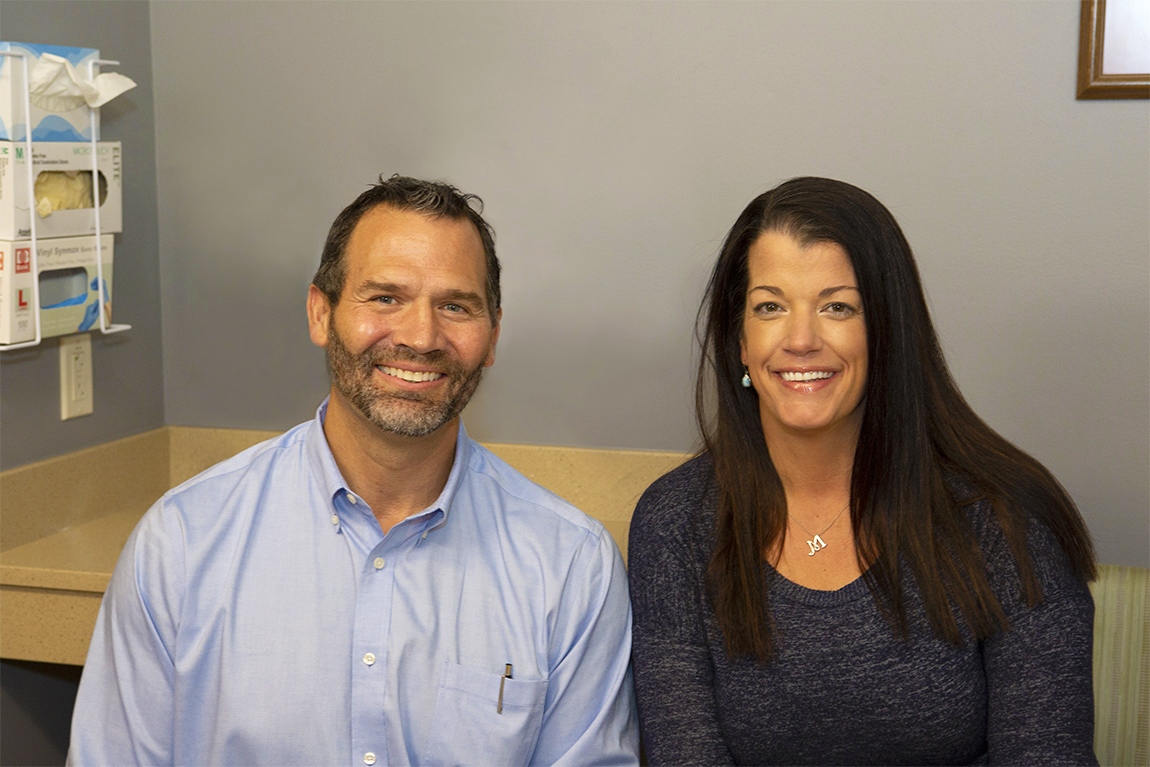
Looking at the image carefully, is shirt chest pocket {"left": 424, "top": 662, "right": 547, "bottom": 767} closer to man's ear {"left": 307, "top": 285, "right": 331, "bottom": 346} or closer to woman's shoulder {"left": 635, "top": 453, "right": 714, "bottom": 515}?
woman's shoulder {"left": 635, "top": 453, "right": 714, "bottom": 515}

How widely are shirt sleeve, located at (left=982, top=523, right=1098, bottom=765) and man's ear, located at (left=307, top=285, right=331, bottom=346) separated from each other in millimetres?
983

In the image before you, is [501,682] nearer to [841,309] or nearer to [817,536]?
[817,536]

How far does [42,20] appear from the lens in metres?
1.92

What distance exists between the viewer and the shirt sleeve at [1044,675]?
130 centimetres

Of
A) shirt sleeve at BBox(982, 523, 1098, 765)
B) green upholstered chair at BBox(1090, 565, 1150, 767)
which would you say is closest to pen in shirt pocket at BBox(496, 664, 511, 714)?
shirt sleeve at BBox(982, 523, 1098, 765)

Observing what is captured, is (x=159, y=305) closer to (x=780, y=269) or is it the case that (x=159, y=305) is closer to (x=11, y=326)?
(x=11, y=326)

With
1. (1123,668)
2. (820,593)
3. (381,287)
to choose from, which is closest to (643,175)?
(381,287)

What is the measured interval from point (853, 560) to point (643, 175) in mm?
977

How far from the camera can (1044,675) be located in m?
1.32

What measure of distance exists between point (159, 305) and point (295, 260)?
344 mm

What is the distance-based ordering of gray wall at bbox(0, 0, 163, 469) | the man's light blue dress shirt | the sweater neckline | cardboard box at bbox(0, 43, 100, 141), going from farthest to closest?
gray wall at bbox(0, 0, 163, 469), cardboard box at bbox(0, 43, 100, 141), the sweater neckline, the man's light blue dress shirt

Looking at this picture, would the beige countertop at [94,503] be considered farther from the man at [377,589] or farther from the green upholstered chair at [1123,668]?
the green upholstered chair at [1123,668]

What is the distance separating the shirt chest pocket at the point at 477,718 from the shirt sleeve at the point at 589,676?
0.06 meters

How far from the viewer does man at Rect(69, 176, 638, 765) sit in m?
1.30
